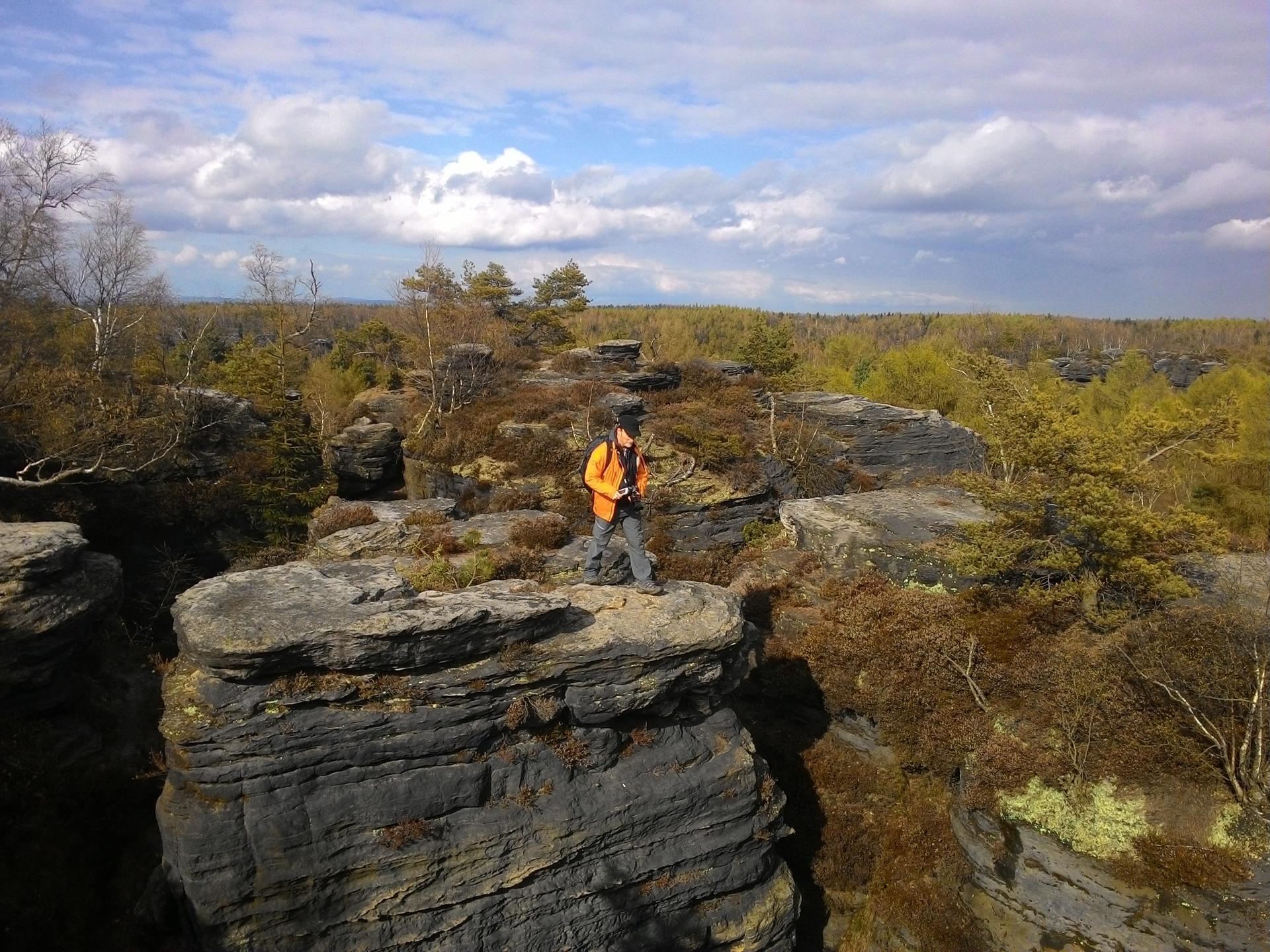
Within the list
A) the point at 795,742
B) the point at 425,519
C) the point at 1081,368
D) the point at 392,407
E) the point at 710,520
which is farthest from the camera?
the point at 1081,368

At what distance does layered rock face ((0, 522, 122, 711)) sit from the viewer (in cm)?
1092

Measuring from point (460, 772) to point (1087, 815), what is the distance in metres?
8.00

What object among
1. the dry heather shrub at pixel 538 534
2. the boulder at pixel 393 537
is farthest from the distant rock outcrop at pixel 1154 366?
the boulder at pixel 393 537

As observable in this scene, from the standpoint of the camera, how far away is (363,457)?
88.7 feet

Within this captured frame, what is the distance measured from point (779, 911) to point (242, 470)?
64.1ft

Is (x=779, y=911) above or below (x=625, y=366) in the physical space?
below

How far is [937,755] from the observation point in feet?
35.3

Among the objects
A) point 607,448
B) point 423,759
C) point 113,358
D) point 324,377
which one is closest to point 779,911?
point 423,759

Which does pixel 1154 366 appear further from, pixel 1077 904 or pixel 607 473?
pixel 607 473

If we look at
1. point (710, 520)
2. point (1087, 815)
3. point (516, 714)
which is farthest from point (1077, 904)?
point (710, 520)

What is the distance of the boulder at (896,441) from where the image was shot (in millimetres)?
23578

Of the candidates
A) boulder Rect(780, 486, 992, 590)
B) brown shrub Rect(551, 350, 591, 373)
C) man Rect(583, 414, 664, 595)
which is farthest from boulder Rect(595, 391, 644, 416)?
man Rect(583, 414, 664, 595)

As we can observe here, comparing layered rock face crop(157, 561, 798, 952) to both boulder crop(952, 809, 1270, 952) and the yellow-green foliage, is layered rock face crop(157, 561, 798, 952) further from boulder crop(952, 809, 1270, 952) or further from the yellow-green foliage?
the yellow-green foliage

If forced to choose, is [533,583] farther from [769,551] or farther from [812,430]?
[812,430]
